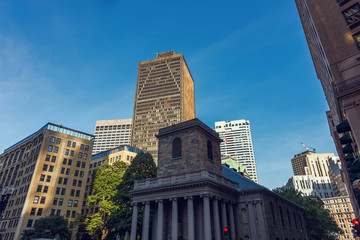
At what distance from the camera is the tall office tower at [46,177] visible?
5928cm

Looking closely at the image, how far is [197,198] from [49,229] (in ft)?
110

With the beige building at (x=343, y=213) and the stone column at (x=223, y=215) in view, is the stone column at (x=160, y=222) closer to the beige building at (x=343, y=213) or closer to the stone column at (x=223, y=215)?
the stone column at (x=223, y=215)

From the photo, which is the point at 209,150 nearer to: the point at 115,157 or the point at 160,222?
the point at 160,222

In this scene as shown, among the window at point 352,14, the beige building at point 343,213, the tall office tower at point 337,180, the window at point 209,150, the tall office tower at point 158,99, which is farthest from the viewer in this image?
the tall office tower at point 337,180

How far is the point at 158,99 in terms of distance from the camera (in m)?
137

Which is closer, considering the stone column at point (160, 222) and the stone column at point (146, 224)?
the stone column at point (160, 222)

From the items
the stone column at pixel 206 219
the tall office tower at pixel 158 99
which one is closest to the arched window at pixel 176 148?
the stone column at pixel 206 219

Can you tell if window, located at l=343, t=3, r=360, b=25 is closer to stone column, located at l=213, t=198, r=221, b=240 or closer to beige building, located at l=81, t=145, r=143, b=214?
stone column, located at l=213, t=198, r=221, b=240

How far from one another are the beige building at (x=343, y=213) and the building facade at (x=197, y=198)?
134327 mm

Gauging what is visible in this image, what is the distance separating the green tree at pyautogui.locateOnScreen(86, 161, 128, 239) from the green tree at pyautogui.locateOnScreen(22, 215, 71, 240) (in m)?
5.63

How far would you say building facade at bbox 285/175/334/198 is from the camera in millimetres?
184375

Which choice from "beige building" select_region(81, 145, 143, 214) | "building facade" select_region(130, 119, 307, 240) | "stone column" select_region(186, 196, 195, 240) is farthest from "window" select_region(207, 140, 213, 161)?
"beige building" select_region(81, 145, 143, 214)

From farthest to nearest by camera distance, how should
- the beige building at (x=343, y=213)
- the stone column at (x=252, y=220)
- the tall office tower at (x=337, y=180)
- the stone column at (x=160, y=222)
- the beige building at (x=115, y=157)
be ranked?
the tall office tower at (x=337, y=180), the beige building at (x=343, y=213), the beige building at (x=115, y=157), the stone column at (x=252, y=220), the stone column at (x=160, y=222)

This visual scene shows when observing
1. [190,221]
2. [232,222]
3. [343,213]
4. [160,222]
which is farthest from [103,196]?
[343,213]
